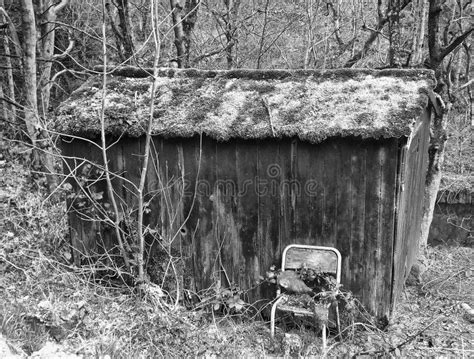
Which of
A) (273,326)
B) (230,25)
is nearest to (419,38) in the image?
(230,25)

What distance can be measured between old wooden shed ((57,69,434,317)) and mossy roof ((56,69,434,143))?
0.04 ft

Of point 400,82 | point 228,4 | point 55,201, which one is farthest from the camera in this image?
point 228,4

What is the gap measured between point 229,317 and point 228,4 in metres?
6.93

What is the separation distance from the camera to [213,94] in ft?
16.1

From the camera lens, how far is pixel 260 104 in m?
4.68

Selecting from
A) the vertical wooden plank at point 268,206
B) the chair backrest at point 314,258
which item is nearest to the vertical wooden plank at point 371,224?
the chair backrest at point 314,258

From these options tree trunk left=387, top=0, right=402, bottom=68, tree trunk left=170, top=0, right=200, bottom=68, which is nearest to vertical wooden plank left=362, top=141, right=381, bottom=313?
tree trunk left=387, top=0, right=402, bottom=68

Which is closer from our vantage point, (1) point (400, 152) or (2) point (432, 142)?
(1) point (400, 152)

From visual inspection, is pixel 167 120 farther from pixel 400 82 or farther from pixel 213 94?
pixel 400 82

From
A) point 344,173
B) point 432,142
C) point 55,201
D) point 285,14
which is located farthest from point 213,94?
point 285,14

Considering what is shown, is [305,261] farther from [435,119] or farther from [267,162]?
[435,119]

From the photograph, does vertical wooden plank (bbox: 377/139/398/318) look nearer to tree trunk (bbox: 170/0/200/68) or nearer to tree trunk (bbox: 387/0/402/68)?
tree trunk (bbox: 387/0/402/68)

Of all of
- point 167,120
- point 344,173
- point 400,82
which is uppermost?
point 400,82

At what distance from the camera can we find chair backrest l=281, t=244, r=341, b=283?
4543 mm
